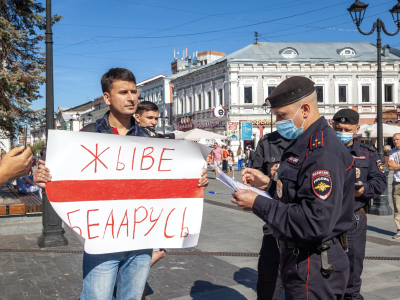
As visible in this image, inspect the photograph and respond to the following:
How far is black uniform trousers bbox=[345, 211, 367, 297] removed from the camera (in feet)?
12.4

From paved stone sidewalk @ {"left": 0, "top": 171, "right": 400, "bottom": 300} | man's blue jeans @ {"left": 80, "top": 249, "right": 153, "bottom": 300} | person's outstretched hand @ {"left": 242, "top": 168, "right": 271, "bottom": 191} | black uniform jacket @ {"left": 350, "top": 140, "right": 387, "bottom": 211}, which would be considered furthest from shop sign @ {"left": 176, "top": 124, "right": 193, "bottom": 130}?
man's blue jeans @ {"left": 80, "top": 249, "right": 153, "bottom": 300}

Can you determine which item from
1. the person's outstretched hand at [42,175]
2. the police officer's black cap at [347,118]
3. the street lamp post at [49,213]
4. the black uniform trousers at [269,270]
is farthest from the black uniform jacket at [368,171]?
the street lamp post at [49,213]

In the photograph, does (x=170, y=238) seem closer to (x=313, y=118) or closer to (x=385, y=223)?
(x=313, y=118)

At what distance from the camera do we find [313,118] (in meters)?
2.49

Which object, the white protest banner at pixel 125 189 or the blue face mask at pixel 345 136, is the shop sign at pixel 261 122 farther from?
the white protest banner at pixel 125 189

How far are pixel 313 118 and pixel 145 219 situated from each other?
1.31 m

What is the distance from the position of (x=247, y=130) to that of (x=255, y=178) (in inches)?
1448

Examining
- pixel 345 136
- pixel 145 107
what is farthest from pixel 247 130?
pixel 345 136

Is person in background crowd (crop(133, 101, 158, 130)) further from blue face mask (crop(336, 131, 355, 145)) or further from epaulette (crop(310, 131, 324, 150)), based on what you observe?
epaulette (crop(310, 131, 324, 150))

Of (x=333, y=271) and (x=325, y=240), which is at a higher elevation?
(x=325, y=240)

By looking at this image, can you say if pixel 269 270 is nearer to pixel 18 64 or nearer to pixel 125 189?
pixel 125 189

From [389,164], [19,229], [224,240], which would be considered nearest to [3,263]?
[19,229]

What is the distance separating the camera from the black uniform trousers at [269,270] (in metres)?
3.57

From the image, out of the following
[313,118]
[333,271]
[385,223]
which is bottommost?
[385,223]
